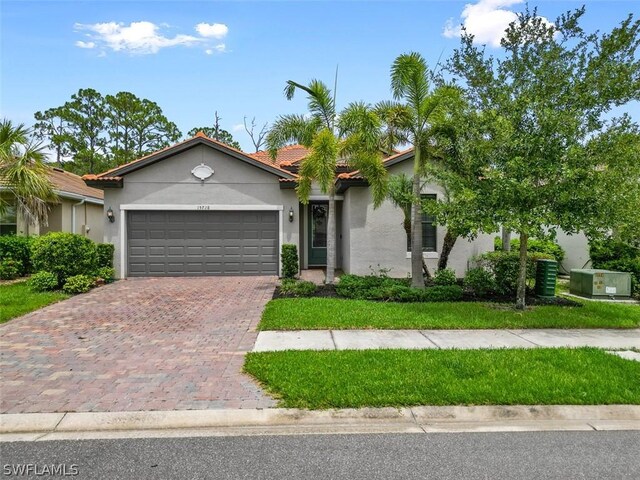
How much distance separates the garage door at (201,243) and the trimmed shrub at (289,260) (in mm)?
1208

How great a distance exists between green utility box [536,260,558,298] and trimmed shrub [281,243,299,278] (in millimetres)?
6928

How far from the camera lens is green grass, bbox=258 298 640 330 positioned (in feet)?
25.3

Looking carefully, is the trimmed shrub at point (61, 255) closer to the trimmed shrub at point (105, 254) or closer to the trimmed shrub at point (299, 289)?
the trimmed shrub at point (105, 254)


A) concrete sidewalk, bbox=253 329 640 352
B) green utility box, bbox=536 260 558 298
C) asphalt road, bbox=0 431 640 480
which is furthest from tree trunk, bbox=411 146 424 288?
asphalt road, bbox=0 431 640 480

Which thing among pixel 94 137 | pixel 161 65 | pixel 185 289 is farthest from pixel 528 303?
pixel 94 137

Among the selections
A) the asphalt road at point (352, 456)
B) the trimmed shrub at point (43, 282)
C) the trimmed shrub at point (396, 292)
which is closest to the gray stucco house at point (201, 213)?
the trimmed shrub at point (43, 282)

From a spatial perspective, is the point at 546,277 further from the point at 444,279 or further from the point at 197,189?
the point at 197,189

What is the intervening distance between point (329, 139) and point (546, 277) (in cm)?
638

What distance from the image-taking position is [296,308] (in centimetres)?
891

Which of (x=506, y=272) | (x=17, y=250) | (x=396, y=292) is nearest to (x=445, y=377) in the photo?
(x=396, y=292)

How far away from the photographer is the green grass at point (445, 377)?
4453 mm

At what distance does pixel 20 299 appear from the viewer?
32.9 feet

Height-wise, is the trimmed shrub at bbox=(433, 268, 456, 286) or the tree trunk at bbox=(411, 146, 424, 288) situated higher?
the tree trunk at bbox=(411, 146, 424, 288)

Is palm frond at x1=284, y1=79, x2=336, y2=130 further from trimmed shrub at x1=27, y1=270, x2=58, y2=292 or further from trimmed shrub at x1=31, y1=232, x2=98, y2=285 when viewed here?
trimmed shrub at x1=27, y1=270, x2=58, y2=292
